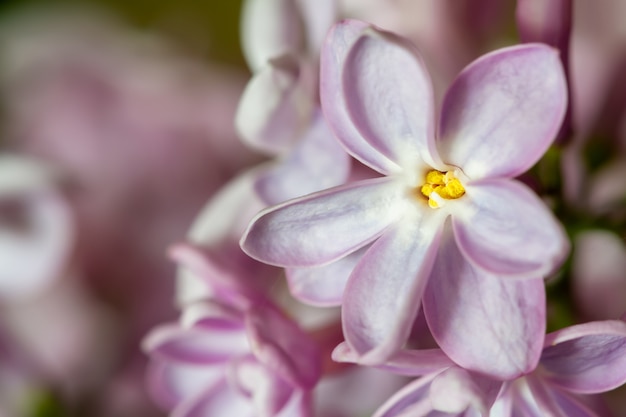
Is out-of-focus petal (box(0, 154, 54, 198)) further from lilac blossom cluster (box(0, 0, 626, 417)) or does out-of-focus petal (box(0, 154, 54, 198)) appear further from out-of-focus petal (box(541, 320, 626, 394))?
out-of-focus petal (box(541, 320, 626, 394))

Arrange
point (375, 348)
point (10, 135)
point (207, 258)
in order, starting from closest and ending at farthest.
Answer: point (375, 348)
point (207, 258)
point (10, 135)

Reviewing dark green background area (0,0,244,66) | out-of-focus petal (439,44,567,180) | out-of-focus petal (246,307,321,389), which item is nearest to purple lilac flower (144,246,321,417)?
out-of-focus petal (246,307,321,389)

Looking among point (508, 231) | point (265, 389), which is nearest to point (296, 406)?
point (265, 389)

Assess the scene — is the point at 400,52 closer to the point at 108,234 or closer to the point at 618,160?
the point at 618,160

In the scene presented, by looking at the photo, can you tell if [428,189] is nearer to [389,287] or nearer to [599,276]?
[389,287]

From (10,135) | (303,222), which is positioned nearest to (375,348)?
(303,222)
